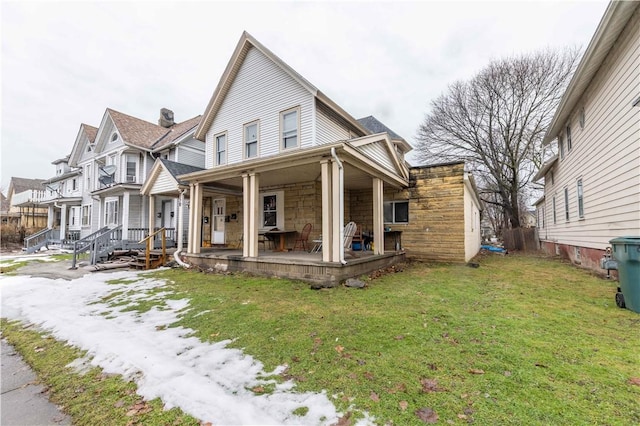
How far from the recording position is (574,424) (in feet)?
6.14

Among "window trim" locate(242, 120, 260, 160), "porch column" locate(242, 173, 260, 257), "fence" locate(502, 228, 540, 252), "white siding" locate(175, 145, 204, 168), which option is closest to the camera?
"porch column" locate(242, 173, 260, 257)

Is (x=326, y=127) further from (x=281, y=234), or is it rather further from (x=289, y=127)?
(x=281, y=234)

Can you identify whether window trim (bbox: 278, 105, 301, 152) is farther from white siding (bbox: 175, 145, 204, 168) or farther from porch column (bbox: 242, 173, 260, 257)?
white siding (bbox: 175, 145, 204, 168)

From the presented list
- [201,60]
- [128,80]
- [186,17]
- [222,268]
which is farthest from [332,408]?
[128,80]

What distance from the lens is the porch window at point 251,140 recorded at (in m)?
10.8

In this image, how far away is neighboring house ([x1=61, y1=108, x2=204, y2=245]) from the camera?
15000 millimetres

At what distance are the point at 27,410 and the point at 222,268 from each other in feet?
19.8

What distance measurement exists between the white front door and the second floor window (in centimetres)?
488

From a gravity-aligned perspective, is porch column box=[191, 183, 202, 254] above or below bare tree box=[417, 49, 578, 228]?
below

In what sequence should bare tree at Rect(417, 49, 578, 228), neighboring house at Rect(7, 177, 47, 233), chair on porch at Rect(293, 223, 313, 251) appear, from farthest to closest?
neighboring house at Rect(7, 177, 47, 233) < bare tree at Rect(417, 49, 578, 228) < chair on porch at Rect(293, 223, 313, 251)

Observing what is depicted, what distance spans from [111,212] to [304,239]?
13928 mm

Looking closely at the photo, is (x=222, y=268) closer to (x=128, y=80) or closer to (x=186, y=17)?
(x=186, y=17)

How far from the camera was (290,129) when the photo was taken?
9969 millimetres

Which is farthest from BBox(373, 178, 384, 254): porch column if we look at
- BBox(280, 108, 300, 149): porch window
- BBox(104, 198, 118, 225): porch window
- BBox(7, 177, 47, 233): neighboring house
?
BBox(7, 177, 47, 233): neighboring house
